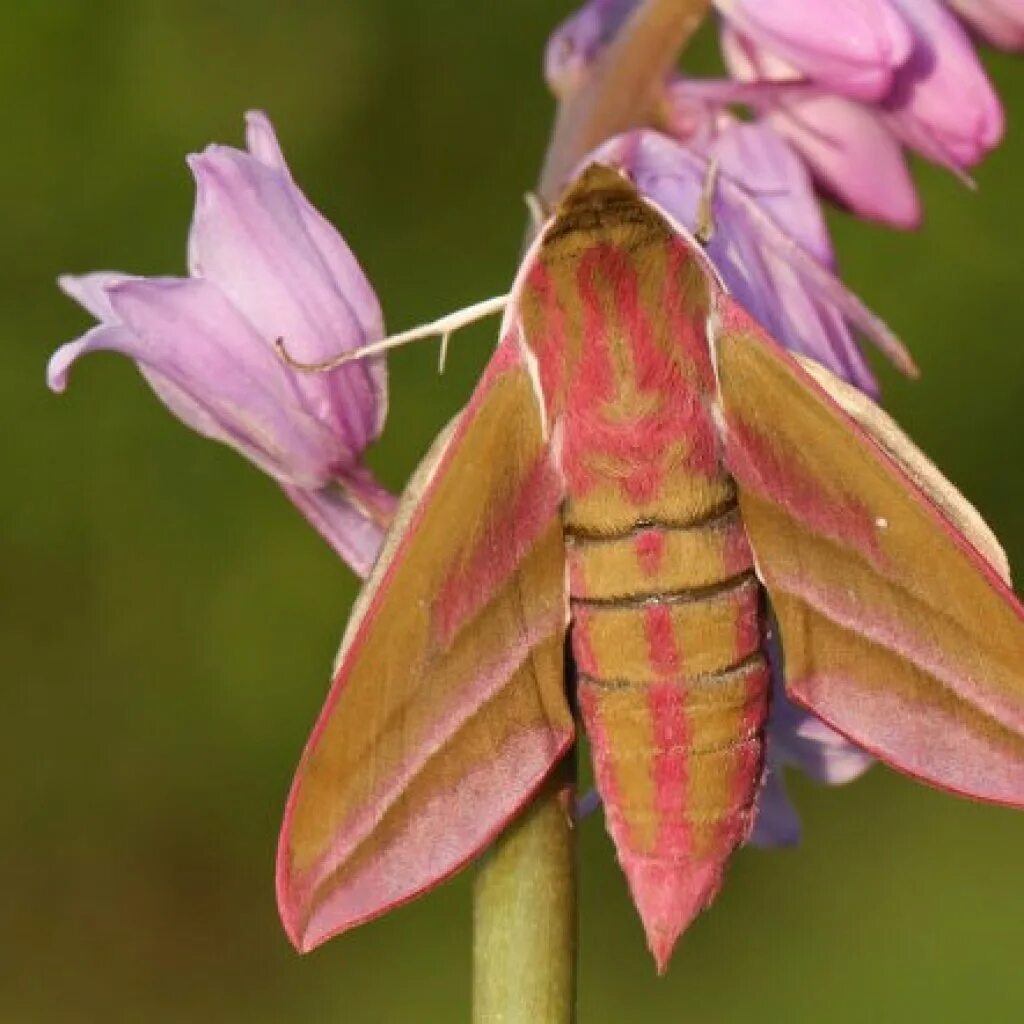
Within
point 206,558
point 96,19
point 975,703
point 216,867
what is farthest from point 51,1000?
point 975,703

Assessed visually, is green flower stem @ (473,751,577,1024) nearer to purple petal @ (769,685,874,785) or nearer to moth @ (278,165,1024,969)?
moth @ (278,165,1024,969)

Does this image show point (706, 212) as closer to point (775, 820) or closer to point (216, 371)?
point (216, 371)

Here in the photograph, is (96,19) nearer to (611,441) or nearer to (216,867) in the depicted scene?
(216,867)

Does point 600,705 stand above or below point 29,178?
above

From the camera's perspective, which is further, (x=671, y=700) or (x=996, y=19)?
(x=996, y=19)

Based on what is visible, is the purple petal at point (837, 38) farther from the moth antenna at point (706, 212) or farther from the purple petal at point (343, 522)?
the purple petal at point (343, 522)


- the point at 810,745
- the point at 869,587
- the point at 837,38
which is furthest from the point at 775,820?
the point at 837,38
